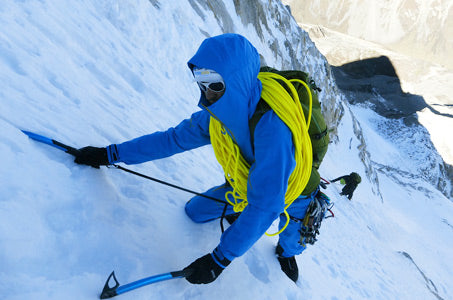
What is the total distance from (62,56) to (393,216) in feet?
53.9

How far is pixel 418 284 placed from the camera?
7.65 metres

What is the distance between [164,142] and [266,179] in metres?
1.10

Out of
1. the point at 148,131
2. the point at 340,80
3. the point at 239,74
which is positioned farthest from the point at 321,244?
the point at 340,80

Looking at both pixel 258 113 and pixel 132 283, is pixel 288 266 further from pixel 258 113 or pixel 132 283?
pixel 258 113

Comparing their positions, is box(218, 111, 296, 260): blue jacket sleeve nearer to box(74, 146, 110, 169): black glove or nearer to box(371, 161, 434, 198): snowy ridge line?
box(74, 146, 110, 169): black glove

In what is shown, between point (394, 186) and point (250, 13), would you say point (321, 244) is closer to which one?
point (250, 13)

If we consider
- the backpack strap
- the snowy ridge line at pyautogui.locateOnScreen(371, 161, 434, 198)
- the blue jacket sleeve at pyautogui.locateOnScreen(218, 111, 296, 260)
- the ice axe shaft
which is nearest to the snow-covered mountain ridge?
the snowy ridge line at pyautogui.locateOnScreen(371, 161, 434, 198)

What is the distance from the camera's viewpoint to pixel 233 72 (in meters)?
1.71

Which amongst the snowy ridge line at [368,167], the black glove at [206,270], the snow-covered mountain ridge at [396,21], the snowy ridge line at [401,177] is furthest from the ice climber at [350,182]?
the snow-covered mountain ridge at [396,21]

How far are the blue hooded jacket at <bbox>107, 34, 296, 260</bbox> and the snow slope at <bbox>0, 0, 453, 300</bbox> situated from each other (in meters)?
0.78

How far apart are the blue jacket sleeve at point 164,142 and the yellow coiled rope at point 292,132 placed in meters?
0.21

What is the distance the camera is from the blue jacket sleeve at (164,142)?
8.12 ft

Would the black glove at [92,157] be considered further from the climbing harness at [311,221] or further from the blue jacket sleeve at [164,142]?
the climbing harness at [311,221]

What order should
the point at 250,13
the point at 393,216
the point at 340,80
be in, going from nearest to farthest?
the point at 250,13 < the point at 393,216 < the point at 340,80
